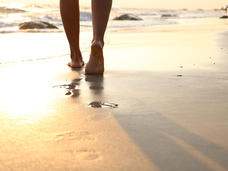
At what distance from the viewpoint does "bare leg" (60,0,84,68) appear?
2.49 metres

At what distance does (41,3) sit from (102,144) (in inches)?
910

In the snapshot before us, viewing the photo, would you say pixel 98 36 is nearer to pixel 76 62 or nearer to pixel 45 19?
pixel 76 62

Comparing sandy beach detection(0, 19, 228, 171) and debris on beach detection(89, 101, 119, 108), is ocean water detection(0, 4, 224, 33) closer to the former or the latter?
sandy beach detection(0, 19, 228, 171)

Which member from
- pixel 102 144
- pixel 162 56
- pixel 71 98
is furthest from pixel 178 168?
pixel 162 56

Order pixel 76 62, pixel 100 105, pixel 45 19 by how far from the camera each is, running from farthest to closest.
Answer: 1. pixel 45 19
2. pixel 76 62
3. pixel 100 105

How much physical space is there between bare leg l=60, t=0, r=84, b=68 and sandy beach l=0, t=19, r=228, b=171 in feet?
0.76

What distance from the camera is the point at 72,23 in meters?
2.52

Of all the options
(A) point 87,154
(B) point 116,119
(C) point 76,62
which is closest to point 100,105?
(B) point 116,119

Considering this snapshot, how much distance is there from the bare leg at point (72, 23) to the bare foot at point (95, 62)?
0.33m

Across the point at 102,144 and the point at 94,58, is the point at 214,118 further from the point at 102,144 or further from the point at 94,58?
the point at 94,58

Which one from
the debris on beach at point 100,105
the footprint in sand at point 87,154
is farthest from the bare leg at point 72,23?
the footprint in sand at point 87,154

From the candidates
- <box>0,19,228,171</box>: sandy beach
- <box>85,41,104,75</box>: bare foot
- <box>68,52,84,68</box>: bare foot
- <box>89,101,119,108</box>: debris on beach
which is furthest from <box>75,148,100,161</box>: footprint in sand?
<box>68,52,84,68</box>: bare foot

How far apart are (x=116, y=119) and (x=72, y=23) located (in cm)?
144

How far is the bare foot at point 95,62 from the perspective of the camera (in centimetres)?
214
